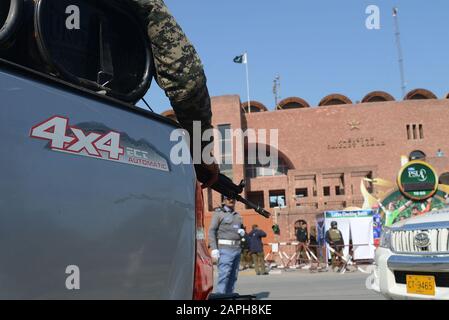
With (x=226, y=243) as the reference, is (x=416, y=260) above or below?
below

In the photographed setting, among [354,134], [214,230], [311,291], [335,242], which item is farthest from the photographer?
[354,134]

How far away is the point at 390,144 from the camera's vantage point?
149 feet

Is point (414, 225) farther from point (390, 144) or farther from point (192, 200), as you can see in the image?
point (390, 144)

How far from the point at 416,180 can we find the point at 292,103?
30679mm

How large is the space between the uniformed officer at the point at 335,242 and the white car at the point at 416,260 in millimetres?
9892

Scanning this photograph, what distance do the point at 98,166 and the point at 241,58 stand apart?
47052 mm

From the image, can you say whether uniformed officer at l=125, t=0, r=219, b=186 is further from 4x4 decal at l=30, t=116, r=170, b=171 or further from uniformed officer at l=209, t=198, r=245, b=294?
uniformed officer at l=209, t=198, r=245, b=294

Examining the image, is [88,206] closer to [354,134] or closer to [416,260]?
[416,260]

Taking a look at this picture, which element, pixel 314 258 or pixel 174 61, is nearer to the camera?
pixel 174 61

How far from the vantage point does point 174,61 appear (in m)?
2.02

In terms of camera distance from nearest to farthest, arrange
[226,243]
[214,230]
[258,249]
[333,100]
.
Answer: [226,243] → [214,230] → [258,249] → [333,100]

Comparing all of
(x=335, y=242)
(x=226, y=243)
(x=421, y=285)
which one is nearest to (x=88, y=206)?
(x=421, y=285)

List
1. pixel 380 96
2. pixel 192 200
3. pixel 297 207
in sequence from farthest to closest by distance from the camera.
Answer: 1. pixel 380 96
2. pixel 297 207
3. pixel 192 200
